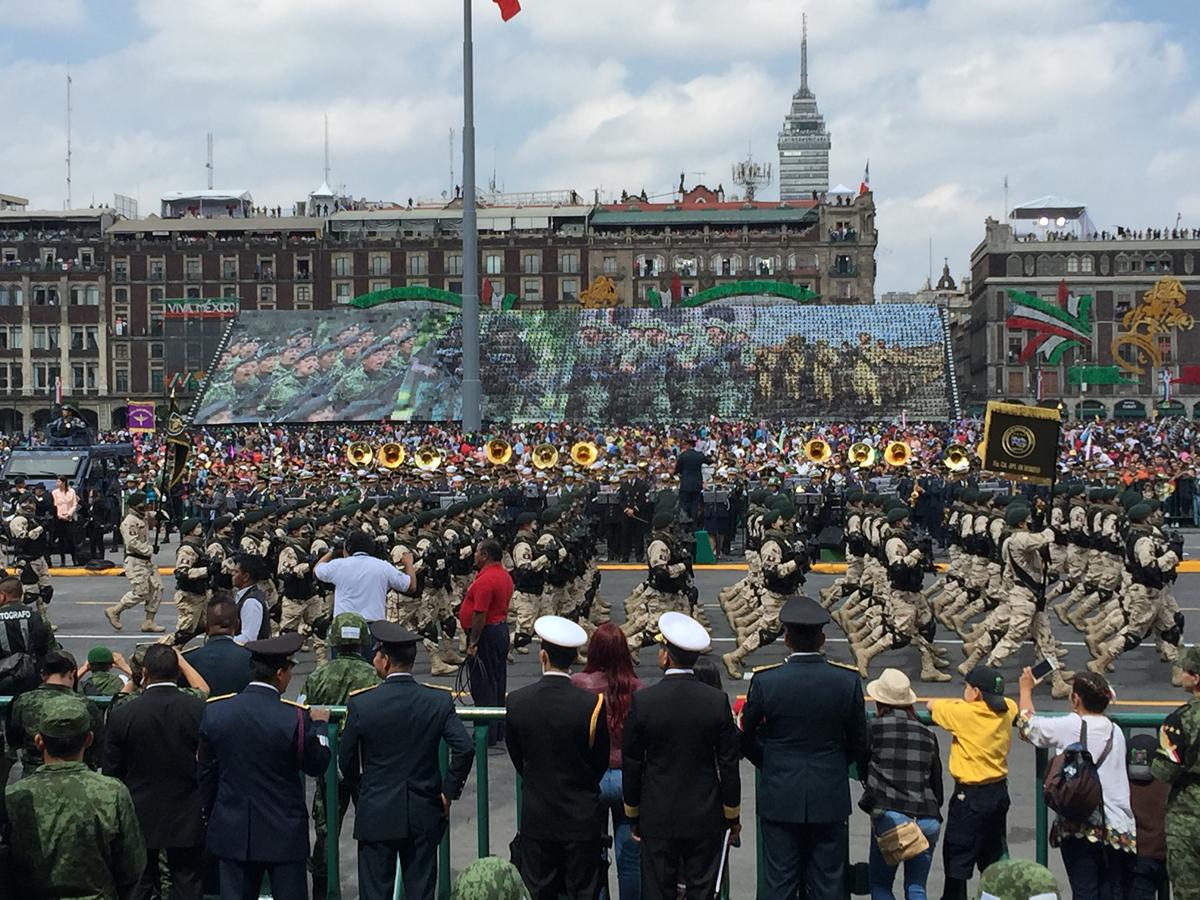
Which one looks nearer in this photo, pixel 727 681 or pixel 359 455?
pixel 727 681

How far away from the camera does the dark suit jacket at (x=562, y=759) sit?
6434mm

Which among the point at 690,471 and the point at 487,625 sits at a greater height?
the point at 690,471

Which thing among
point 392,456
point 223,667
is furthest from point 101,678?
point 392,456

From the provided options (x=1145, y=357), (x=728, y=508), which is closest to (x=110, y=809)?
(x=728, y=508)

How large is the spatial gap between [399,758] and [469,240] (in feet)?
104

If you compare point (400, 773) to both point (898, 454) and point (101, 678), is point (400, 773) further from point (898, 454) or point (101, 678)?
point (898, 454)

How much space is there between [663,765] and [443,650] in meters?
9.91

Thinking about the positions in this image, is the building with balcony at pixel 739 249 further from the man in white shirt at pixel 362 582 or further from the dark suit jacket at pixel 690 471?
the man in white shirt at pixel 362 582

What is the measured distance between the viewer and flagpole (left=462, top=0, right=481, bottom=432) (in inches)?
1436

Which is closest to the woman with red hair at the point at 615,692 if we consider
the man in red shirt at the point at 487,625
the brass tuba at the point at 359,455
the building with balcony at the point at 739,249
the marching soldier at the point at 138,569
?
the man in red shirt at the point at 487,625

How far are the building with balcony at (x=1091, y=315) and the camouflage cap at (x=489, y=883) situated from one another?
8790cm

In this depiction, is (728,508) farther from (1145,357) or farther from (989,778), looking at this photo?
(1145,357)

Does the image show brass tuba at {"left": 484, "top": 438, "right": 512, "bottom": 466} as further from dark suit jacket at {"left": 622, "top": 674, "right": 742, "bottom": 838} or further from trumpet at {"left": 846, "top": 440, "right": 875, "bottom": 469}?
dark suit jacket at {"left": 622, "top": 674, "right": 742, "bottom": 838}

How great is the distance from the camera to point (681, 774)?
250 inches
